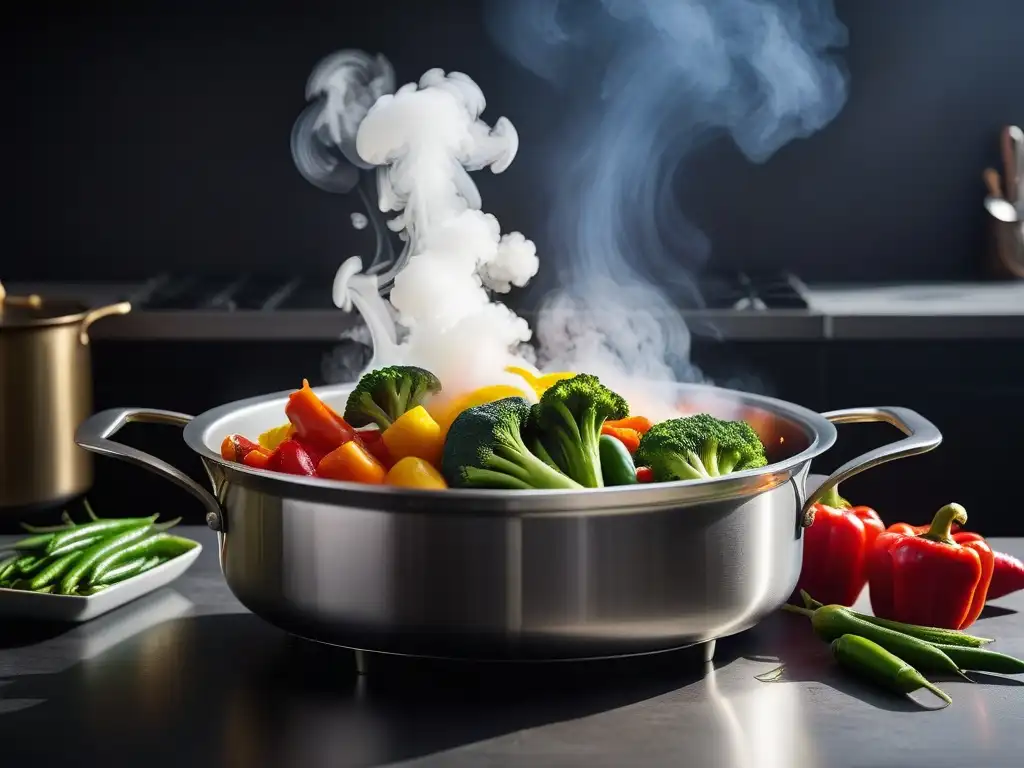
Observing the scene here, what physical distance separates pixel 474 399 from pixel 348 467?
0.22m

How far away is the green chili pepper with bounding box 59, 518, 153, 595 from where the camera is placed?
4.66ft

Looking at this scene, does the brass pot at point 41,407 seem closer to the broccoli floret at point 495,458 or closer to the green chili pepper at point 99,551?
the green chili pepper at point 99,551

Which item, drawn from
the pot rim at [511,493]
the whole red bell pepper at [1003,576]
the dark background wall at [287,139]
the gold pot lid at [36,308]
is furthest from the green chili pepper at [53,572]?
the dark background wall at [287,139]

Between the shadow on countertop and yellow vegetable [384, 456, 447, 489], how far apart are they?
0.56ft

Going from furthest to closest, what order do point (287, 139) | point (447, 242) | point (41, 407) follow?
point (287, 139)
point (41, 407)
point (447, 242)

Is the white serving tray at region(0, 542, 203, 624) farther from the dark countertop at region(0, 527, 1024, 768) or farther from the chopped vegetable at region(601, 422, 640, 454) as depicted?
the chopped vegetable at region(601, 422, 640, 454)

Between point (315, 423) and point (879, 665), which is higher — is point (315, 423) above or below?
above

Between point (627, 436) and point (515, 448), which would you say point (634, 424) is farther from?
point (515, 448)

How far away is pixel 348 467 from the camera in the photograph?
129 cm

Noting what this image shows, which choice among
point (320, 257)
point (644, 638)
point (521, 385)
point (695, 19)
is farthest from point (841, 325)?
point (644, 638)

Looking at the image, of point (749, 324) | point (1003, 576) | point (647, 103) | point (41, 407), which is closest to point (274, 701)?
point (1003, 576)

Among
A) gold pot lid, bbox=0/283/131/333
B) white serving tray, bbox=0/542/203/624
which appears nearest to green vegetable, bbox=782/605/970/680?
white serving tray, bbox=0/542/203/624

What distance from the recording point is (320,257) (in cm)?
371

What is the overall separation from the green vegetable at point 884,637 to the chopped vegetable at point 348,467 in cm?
45
